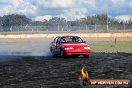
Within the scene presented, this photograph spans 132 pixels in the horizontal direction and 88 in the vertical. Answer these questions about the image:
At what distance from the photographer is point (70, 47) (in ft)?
79.6

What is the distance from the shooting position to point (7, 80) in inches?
505

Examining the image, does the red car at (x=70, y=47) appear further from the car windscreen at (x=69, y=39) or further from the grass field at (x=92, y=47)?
the grass field at (x=92, y=47)

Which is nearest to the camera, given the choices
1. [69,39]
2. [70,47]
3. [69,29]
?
[70,47]

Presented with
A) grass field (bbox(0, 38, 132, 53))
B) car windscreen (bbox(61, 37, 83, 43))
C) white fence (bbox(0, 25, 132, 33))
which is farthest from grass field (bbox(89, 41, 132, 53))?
white fence (bbox(0, 25, 132, 33))

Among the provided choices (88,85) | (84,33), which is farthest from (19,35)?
(88,85)

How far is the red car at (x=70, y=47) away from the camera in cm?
2422

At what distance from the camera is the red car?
79.5ft

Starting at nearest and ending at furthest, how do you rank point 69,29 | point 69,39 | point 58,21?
point 69,39
point 69,29
point 58,21

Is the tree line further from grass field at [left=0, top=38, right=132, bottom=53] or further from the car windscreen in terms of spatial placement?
the car windscreen

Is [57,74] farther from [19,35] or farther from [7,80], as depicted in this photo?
[19,35]

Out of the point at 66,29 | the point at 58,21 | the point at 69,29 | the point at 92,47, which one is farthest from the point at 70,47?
the point at 58,21

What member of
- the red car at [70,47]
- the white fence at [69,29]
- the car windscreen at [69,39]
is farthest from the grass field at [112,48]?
the white fence at [69,29]

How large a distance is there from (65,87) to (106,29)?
210ft

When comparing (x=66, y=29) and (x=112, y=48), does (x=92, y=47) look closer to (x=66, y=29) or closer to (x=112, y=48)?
(x=112, y=48)
